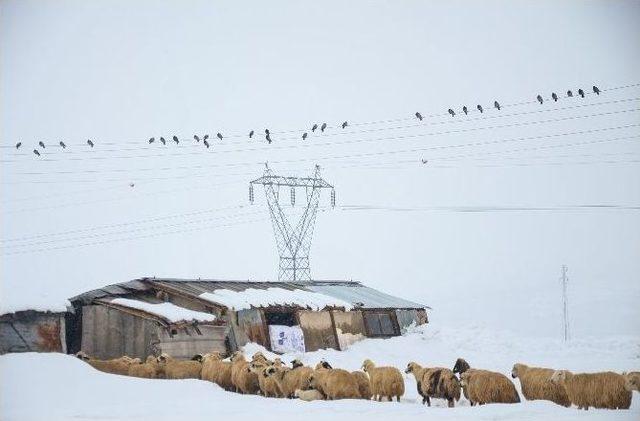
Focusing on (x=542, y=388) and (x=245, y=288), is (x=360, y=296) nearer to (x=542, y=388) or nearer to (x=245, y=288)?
(x=245, y=288)

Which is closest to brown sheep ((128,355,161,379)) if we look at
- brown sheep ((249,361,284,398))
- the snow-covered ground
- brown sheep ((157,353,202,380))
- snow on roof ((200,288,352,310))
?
brown sheep ((157,353,202,380))

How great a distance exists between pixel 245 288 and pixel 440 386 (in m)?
22.2

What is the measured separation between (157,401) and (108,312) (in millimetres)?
16163

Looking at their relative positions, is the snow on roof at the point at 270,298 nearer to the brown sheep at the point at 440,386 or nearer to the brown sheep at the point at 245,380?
the brown sheep at the point at 245,380

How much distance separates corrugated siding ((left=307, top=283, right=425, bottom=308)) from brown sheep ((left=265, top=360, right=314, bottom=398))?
21.5 metres

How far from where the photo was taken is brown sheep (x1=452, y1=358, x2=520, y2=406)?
53.4ft

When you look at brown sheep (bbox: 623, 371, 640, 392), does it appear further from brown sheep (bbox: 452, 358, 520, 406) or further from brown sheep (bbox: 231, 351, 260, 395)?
brown sheep (bbox: 231, 351, 260, 395)

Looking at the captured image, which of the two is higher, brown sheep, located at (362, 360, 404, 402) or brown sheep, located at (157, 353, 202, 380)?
brown sheep, located at (362, 360, 404, 402)

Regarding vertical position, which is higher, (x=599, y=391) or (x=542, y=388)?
(x=599, y=391)

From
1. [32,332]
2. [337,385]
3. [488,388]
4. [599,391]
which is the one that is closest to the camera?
[599,391]

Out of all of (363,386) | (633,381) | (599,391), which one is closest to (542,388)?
(599,391)

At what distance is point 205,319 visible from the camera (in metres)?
31.2

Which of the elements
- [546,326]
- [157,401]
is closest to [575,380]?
[157,401]

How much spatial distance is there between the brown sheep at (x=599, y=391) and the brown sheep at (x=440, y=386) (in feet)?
9.37
